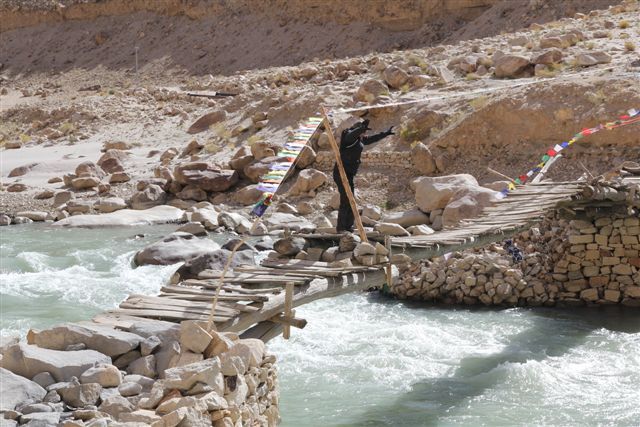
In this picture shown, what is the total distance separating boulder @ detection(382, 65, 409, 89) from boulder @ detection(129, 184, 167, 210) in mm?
5015

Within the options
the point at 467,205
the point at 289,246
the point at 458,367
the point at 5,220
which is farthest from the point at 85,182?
the point at 458,367

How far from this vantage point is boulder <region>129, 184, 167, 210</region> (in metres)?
16.8

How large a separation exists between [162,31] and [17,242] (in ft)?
59.2

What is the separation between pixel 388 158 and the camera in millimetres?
16344

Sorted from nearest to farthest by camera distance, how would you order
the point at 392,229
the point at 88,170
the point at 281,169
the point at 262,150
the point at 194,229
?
1. the point at 281,169
2. the point at 392,229
3. the point at 194,229
4. the point at 262,150
5. the point at 88,170

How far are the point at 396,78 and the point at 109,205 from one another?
6101mm

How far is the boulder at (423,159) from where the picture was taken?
1562 cm

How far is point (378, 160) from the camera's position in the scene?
1650 centimetres

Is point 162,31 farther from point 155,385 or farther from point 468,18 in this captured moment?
point 155,385

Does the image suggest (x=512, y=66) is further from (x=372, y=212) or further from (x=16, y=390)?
(x=16, y=390)

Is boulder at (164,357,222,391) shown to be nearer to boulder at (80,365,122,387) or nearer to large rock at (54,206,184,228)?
boulder at (80,365,122,387)

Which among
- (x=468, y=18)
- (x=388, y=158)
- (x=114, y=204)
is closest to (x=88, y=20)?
(x=468, y=18)

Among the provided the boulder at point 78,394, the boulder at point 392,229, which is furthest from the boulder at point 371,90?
the boulder at point 78,394

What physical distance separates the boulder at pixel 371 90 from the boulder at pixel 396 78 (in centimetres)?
46
